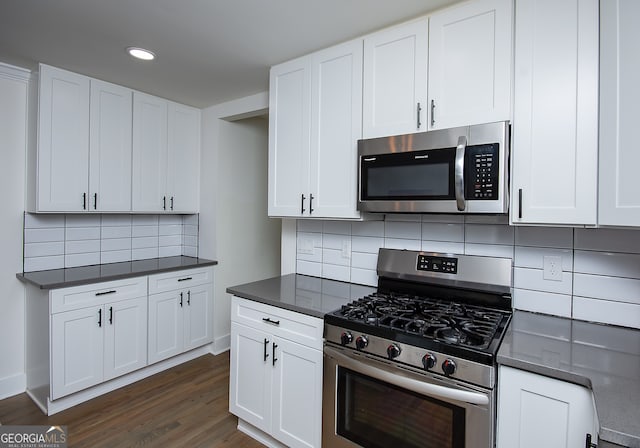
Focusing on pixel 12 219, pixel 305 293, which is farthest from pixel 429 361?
pixel 12 219

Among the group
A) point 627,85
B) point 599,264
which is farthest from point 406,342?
point 627,85

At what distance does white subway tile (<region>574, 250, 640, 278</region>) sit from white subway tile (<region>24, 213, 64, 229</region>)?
3.49 meters

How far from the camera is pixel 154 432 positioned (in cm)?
218

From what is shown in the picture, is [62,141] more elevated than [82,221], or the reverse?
[62,141]

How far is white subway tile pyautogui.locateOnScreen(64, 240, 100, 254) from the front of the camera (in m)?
2.80

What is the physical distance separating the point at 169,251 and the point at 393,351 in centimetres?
283

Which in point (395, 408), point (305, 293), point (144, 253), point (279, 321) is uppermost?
point (144, 253)

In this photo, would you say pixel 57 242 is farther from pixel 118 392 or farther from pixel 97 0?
pixel 97 0

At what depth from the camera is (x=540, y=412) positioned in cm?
119

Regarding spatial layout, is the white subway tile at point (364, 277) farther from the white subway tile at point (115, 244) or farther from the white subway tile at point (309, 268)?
the white subway tile at point (115, 244)

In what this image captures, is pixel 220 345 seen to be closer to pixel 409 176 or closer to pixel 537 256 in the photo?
pixel 409 176

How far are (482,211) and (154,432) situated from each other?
2329mm

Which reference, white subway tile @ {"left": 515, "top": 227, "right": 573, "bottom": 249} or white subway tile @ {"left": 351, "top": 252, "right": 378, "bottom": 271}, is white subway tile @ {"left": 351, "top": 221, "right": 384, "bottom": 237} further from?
white subway tile @ {"left": 515, "top": 227, "right": 573, "bottom": 249}
